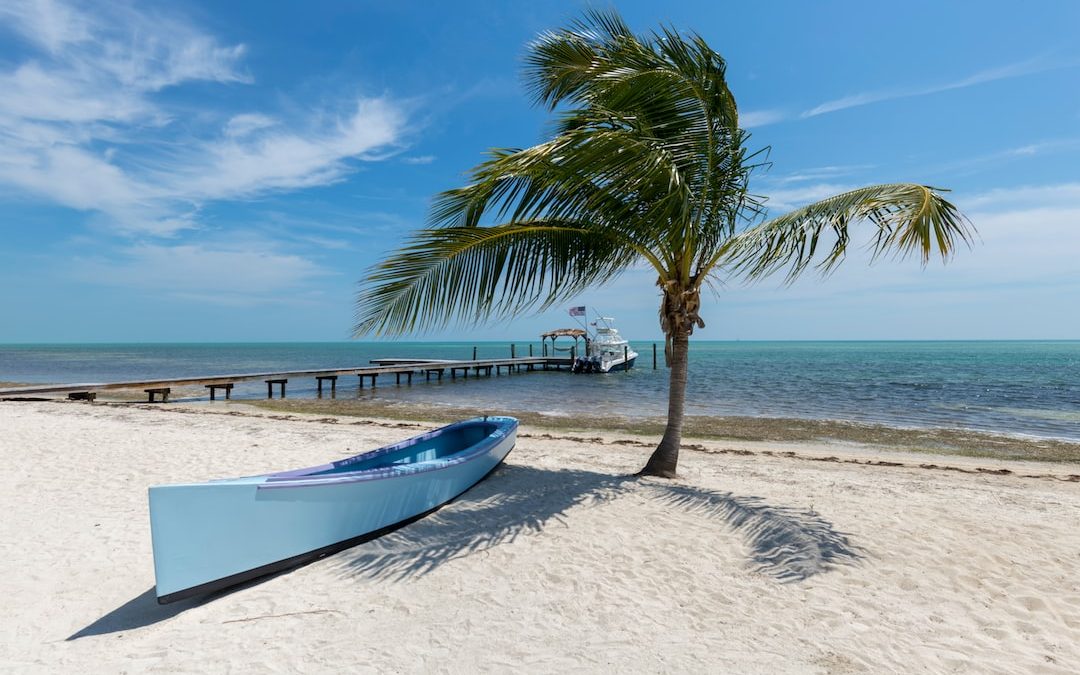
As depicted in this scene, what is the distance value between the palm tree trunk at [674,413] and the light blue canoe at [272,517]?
2.71 metres

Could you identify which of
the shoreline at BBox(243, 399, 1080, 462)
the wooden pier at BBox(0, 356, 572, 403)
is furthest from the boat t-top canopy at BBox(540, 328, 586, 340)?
the shoreline at BBox(243, 399, 1080, 462)

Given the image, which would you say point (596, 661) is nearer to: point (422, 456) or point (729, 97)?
point (422, 456)

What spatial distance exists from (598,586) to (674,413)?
9.94 ft

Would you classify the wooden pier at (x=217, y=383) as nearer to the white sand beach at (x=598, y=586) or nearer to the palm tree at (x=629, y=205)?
the white sand beach at (x=598, y=586)

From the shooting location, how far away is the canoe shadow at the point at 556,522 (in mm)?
4516

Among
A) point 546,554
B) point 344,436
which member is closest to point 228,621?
point 546,554

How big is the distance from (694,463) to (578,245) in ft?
14.9

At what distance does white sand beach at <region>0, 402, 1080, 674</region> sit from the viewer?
3264 mm

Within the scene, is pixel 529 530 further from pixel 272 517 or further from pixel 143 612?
pixel 143 612

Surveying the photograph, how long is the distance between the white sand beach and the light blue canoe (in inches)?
6.1

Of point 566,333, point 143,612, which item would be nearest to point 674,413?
point 143,612

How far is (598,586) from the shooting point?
4156mm

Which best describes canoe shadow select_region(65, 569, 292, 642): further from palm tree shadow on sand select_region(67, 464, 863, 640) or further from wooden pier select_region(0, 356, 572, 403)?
wooden pier select_region(0, 356, 572, 403)

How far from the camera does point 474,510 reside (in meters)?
5.88
